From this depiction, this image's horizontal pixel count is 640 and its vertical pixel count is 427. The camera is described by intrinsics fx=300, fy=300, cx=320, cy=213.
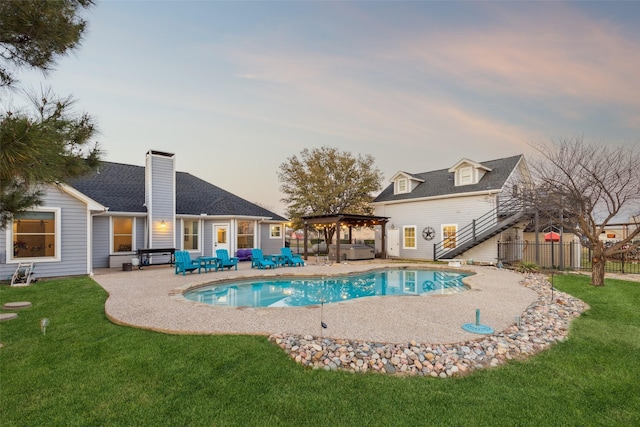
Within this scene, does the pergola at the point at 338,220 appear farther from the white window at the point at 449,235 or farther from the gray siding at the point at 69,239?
the gray siding at the point at 69,239

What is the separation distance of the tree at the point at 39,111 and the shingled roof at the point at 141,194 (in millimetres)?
12050

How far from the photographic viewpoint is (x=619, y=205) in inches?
415

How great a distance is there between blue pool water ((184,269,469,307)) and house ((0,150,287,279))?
6004 mm

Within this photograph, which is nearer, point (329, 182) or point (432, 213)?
point (432, 213)

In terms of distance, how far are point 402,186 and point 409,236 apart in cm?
369

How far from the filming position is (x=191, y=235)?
16.7 meters

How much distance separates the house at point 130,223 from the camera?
35.9 feet

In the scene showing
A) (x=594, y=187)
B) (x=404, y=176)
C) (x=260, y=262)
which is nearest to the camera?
(x=594, y=187)

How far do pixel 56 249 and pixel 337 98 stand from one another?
43.1 ft

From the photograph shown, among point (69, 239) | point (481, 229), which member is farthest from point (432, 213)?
point (69, 239)

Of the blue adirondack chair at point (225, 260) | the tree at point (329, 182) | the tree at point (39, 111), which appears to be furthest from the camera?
the tree at point (329, 182)

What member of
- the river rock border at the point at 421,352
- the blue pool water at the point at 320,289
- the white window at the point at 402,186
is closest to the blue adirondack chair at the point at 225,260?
the blue pool water at the point at 320,289

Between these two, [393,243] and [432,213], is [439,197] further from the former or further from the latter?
[393,243]

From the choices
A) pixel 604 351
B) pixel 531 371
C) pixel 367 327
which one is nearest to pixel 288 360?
pixel 367 327
